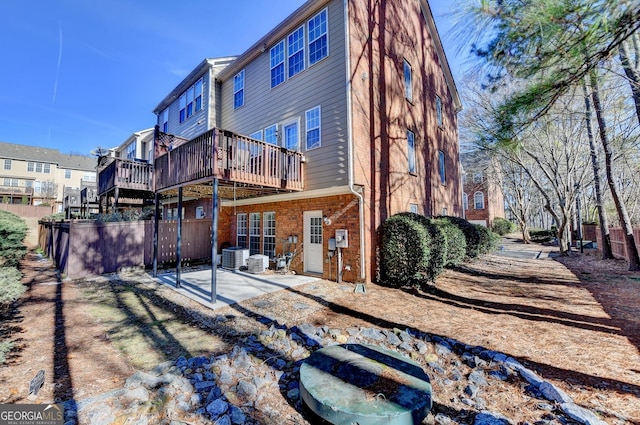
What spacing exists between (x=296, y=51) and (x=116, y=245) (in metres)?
9.41

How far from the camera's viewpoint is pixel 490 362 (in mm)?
3600

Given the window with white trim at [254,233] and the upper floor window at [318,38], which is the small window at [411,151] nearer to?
the upper floor window at [318,38]

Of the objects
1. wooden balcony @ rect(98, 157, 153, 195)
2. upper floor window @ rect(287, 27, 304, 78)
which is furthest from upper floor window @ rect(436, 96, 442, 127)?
wooden balcony @ rect(98, 157, 153, 195)

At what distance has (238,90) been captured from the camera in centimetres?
1202

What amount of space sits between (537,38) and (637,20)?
3.18 ft

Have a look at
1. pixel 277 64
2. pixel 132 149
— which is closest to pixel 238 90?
pixel 277 64

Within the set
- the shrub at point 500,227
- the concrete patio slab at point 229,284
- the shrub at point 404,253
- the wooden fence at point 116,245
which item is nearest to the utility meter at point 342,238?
the shrub at point 404,253

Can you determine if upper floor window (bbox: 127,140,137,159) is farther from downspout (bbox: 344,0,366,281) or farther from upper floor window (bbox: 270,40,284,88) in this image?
downspout (bbox: 344,0,366,281)

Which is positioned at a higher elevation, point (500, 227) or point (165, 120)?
point (165, 120)

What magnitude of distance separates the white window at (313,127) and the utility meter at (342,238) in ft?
9.44

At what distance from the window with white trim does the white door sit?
2.88 m

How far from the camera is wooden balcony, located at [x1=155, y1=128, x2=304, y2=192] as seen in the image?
21.8 feet

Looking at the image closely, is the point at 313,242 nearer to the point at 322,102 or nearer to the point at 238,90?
the point at 322,102

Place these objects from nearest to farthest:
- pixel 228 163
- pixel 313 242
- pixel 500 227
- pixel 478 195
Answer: pixel 228 163, pixel 313 242, pixel 500 227, pixel 478 195
